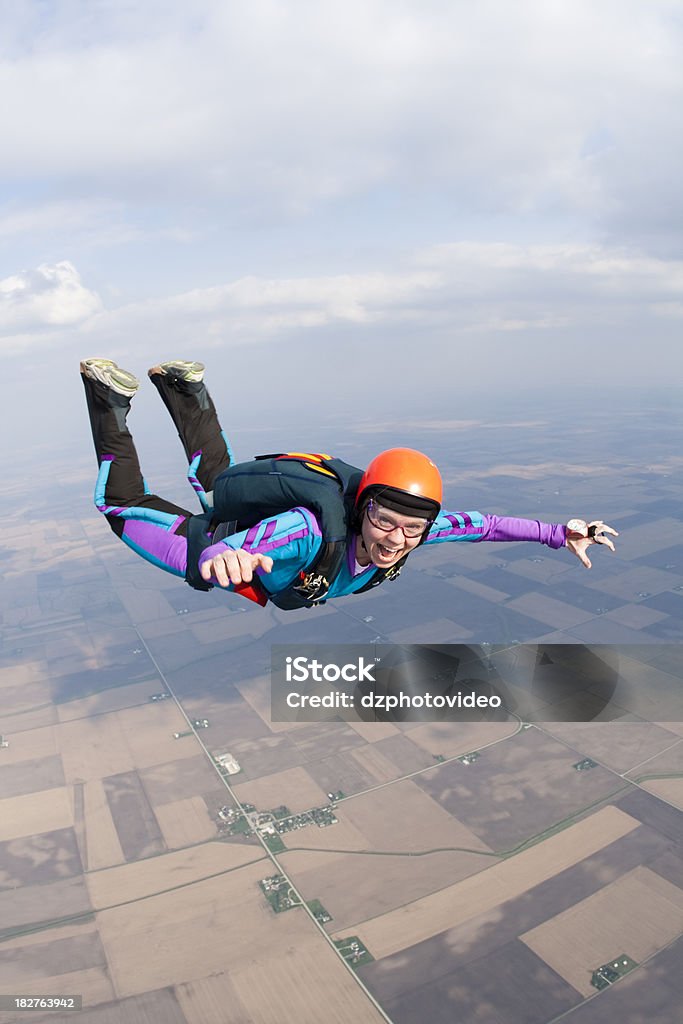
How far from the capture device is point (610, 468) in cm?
12788

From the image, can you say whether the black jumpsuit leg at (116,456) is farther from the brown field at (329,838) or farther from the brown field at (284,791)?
the brown field at (284,791)

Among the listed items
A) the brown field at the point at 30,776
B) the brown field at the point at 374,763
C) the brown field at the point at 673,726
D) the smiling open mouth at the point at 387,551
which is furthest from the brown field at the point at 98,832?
the smiling open mouth at the point at 387,551

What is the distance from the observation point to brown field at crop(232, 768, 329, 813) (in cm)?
3525

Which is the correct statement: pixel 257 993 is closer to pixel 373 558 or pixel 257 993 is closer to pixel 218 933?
pixel 218 933

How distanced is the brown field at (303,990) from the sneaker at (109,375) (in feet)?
87.8

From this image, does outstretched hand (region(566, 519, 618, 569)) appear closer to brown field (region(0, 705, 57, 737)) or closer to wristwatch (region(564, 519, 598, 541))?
wristwatch (region(564, 519, 598, 541))

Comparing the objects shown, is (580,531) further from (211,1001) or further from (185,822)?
(185,822)

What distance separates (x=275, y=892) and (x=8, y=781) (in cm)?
2222

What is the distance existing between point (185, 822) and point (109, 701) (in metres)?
20.4

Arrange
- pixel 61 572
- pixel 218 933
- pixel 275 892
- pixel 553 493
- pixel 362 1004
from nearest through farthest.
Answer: pixel 362 1004
pixel 218 933
pixel 275 892
pixel 61 572
pixel 553 493

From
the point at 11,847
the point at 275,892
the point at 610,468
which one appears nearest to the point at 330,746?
the point at 275,892

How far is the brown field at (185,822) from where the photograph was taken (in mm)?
33719

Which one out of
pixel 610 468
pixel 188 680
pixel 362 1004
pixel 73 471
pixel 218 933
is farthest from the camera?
pixel 73 471

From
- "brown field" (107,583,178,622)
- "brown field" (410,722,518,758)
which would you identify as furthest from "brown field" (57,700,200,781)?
"brown field" (107,583,178,622)
